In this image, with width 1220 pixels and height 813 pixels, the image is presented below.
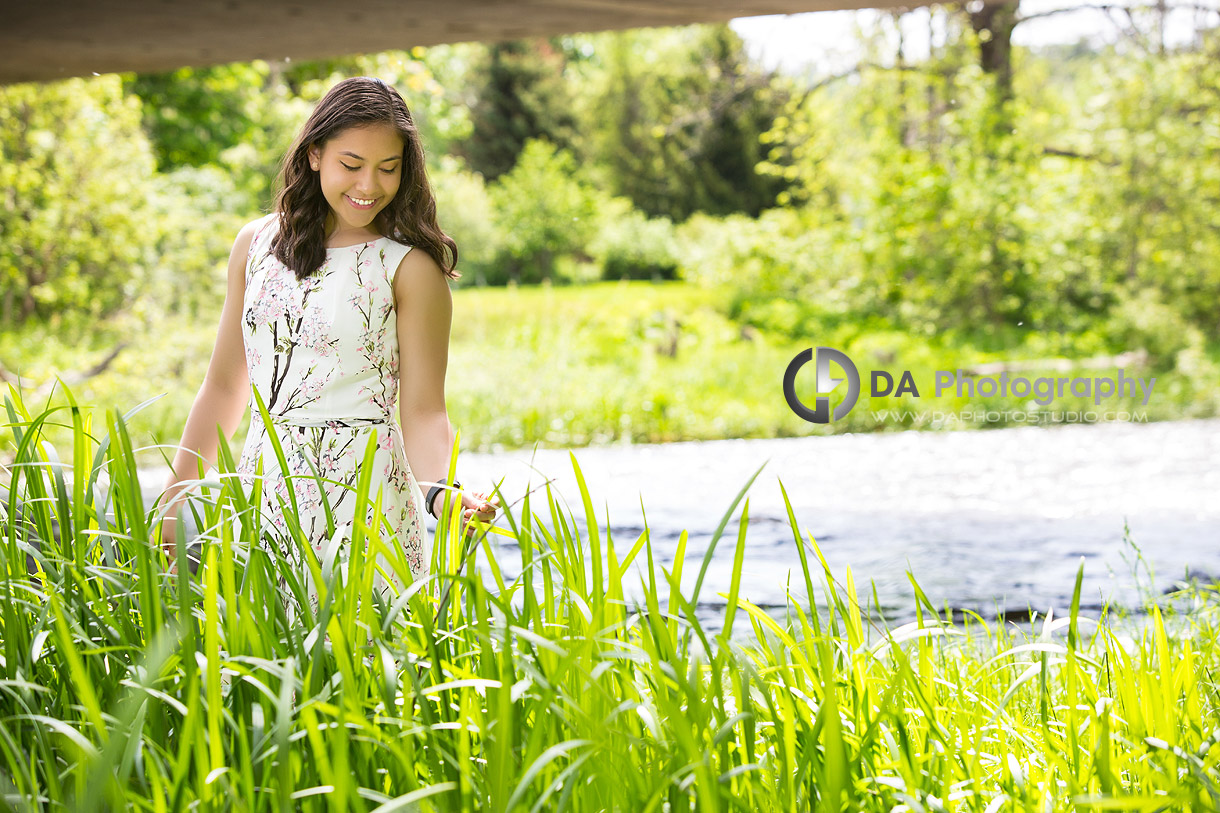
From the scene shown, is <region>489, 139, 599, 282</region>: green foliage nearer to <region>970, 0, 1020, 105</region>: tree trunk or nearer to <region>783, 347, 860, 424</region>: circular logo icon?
<region>783, 347, 860, 424</region>: circular logo icon

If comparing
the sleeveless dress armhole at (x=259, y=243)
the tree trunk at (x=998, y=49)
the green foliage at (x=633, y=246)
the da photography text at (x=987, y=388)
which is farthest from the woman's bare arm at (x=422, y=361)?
the tree trunk at (x=998, y=49)

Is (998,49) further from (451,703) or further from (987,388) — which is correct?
(451,703)

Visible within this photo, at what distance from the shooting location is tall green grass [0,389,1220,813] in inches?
35.6

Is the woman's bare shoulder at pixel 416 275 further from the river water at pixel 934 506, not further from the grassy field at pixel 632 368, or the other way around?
the grassy field at pixel 632 368

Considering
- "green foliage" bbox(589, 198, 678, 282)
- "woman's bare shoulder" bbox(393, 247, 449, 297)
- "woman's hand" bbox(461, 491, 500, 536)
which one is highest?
"green foliage" bbox(589, 198, 678, 282)

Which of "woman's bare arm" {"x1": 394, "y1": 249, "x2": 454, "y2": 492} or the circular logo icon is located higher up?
"woman's bare arm" {"x1": 394, "y1": 249, "x2": 454, "y2": 492}

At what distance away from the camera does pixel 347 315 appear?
5.03 ft

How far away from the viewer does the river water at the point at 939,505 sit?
3984 mm

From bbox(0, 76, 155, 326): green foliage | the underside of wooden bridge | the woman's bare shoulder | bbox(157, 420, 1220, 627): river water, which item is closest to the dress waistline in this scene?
the woman's bare shoulder

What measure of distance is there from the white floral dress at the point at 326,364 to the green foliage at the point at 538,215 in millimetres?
8260

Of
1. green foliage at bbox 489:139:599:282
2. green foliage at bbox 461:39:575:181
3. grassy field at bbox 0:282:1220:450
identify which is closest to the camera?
grassy field at bbox 0:282:1220:450

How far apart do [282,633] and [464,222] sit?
8.99m

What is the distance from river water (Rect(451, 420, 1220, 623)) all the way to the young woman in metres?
1.45

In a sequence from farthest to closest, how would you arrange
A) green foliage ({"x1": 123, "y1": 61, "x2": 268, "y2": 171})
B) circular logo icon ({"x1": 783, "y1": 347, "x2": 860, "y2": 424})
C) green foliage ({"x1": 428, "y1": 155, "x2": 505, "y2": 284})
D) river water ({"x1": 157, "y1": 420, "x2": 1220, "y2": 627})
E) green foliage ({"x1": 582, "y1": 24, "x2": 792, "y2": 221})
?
green foliage ({"x1": 428, "y1": 155, "x2": 505, "y2": 284}), green foliage ({"x1": 582, "y1": 24, "x2": 792, "y2": 221}), green foliage ({"x1": 123, "y1": 61, "x2": 268, "y2": 171}), circular logo icon ({"x1": 783, "y1": 347, "x2": 860, "y2": 424}), river water ({"x1": 157, "y1": 420, "x2": 1220, "y2": 627})
